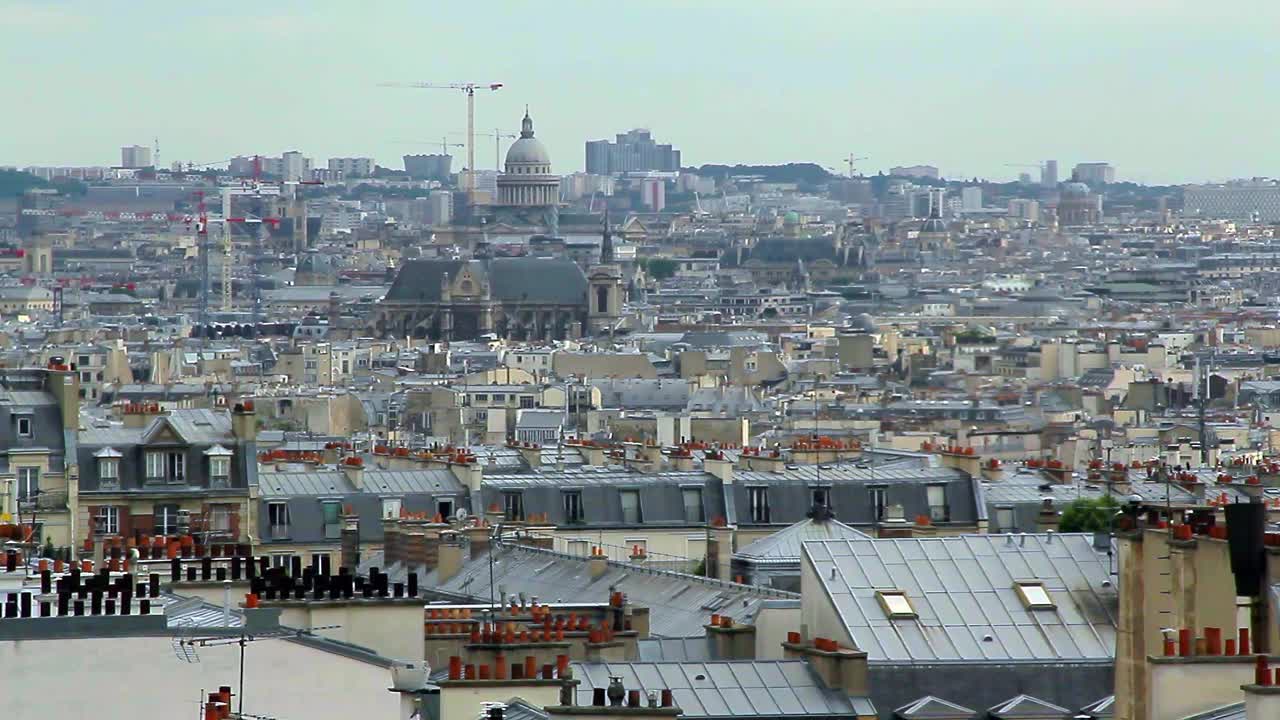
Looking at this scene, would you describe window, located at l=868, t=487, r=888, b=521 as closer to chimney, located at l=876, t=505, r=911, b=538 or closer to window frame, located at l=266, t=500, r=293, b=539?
chimney, located at l=876, t=505, r=911, b=538

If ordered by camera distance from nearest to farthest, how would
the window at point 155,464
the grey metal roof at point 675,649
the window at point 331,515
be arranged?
the grey metal roof at point 675,649
the window at point 155,464
the window at point 331,515

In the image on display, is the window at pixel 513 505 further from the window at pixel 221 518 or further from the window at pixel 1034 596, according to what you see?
the window at pixel 1034 596

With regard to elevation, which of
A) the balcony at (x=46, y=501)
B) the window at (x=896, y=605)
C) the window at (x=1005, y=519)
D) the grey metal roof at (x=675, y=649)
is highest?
the window at (x=896, y=605)

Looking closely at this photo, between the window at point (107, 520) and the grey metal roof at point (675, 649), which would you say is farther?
the window at point (107, 520)

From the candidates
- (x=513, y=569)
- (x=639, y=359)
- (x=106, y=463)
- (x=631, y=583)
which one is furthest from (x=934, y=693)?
(x=639, y=359)

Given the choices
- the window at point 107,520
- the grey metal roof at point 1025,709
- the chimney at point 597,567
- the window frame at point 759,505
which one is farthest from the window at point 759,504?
the grey metal roof at point 1025,709

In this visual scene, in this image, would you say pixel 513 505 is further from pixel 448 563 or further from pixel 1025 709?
pixel 1025 709

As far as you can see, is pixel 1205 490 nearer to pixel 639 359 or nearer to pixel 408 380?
pixel 408 380
